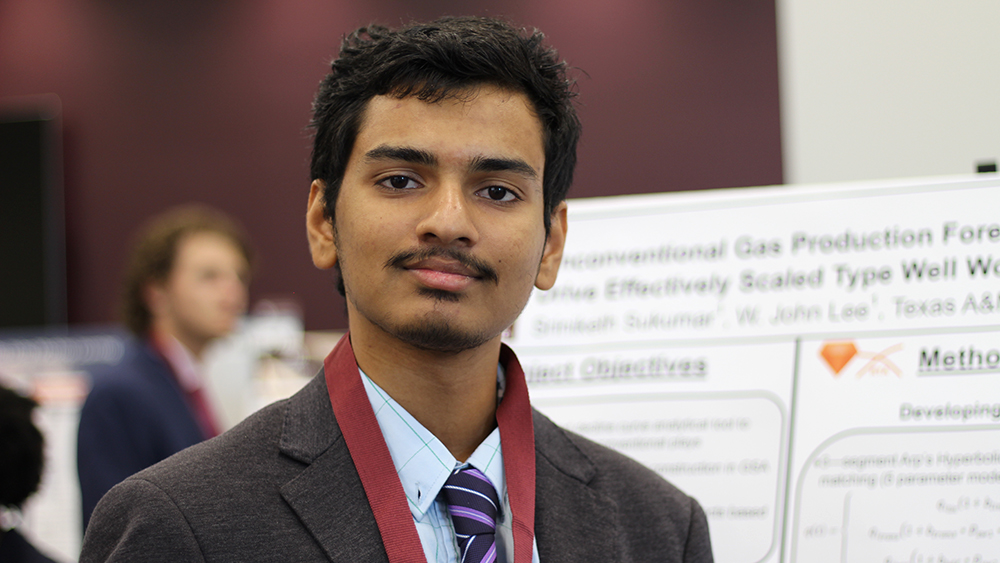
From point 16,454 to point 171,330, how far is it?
0.95 metres

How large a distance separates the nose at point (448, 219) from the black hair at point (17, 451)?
1273 millimetres

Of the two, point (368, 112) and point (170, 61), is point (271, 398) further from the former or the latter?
point (368, 112)

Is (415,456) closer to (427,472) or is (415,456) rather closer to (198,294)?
(427,472)

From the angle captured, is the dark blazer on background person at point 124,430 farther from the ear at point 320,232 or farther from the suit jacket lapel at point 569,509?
the suit jacket lapel at point 569,509

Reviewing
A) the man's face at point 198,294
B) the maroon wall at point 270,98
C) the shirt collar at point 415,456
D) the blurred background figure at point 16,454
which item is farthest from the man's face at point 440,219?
the maroon wall at point 270,98

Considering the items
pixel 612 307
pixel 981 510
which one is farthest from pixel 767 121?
pixel 981 510

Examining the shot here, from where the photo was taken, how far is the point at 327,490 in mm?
1078

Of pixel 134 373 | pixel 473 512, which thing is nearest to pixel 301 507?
pixel 473 512

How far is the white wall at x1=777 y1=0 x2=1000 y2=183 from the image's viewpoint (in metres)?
1.83

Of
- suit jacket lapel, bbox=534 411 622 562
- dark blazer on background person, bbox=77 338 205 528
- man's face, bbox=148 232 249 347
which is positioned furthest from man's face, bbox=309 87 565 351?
man's face, bbox=148 232 249 347

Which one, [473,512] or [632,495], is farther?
[632,495]

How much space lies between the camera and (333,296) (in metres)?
4.03

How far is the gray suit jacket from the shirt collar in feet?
0.22

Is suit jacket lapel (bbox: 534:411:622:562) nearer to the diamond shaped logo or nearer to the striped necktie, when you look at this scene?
the striped necktie
